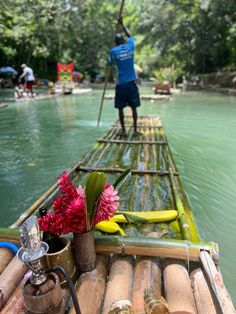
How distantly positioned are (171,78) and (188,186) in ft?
49.3

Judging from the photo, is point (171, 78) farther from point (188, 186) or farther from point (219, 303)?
point (219, 303)

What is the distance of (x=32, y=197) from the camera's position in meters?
3.30

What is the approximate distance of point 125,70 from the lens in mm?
5117

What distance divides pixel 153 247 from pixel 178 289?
0.94 feet

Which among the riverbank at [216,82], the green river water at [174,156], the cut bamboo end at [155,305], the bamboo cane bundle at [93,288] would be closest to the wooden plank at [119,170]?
the green river water at [174,156]

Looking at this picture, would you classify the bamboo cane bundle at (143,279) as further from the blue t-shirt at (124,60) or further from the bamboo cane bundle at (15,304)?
the blue t-shirt at (124,60)

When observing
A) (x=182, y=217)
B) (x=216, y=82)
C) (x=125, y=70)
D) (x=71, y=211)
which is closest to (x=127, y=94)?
(x=125, y=70)

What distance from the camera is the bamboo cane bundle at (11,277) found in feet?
4.94

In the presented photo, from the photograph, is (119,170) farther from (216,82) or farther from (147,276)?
(216,82)

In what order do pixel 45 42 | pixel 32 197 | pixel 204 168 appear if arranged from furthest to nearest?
pixel 45 42
pixel 204 168
pixel 32 197

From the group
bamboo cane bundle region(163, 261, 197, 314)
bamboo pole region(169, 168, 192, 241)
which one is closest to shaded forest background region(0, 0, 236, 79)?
bamboo pole region(169, 168, 192, 241)

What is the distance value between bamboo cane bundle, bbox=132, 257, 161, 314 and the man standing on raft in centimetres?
389

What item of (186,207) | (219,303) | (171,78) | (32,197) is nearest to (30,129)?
(32,197)

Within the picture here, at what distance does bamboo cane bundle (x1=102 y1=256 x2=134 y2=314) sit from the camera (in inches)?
56.2
